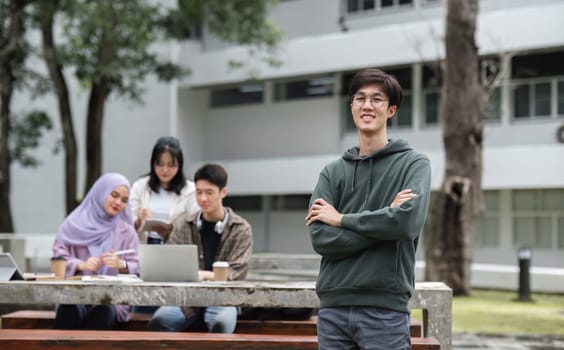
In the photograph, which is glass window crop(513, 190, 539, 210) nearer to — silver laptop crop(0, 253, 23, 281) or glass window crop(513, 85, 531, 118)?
glass window crop(513, 85, 531, 118)

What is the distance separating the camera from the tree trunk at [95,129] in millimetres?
24938

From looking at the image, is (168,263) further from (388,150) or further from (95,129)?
(95,129)

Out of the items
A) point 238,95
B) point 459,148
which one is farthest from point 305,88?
point 459,148

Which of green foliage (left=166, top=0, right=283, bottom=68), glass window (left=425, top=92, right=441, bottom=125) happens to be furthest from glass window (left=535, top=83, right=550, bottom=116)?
green foliage (left=166, top=0, right=283, bottom=68)

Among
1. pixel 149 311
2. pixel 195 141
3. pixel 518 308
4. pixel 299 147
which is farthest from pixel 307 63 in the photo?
pixel 149 311

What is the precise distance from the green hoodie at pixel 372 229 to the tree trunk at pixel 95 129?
68.3ft

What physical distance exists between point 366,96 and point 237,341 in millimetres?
2043

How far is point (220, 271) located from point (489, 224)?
23.3 metres

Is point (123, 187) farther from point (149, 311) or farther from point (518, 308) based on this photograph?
point (518, 308)

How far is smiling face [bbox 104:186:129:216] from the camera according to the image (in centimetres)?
739

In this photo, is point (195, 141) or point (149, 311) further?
point (195, 141)

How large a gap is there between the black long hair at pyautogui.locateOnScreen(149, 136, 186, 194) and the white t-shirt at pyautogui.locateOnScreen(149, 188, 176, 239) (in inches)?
1.6

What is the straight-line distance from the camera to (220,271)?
6.62 metres

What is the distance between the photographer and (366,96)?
176 inches
